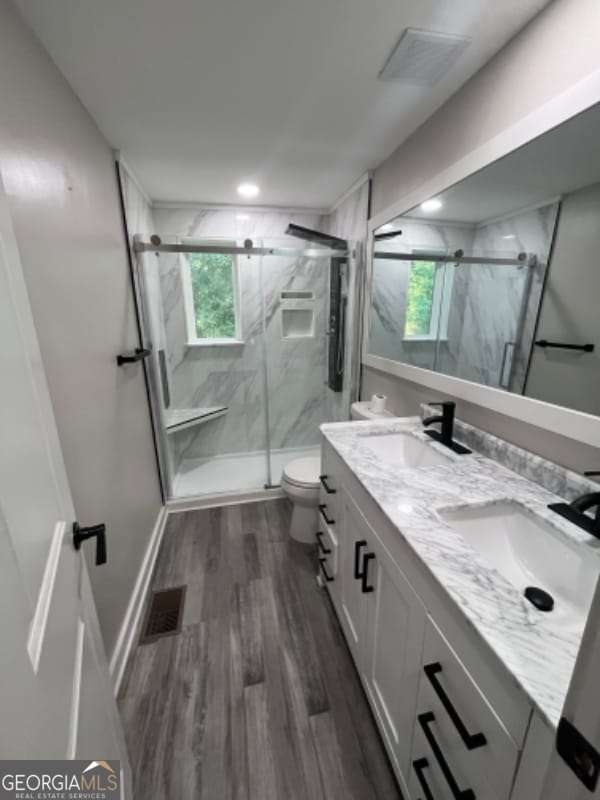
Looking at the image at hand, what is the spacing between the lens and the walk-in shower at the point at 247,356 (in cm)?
265

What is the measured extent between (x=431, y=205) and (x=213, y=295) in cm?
203

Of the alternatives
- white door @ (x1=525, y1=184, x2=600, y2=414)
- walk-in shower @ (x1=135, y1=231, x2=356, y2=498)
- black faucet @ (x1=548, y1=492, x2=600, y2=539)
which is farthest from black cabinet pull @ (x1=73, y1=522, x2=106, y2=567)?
walk-in shower @ (x1=135, y1=231, x2=356, y2=498)

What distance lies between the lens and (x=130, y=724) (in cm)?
120

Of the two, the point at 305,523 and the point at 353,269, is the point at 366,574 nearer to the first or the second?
the point at 305,523

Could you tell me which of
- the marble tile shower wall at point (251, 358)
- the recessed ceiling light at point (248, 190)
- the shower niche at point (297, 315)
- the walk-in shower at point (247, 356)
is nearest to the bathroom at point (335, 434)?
the recessed ceiling light at point (248, 190)

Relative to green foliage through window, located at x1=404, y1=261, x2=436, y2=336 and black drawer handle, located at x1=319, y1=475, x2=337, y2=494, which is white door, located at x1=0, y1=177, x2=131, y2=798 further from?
green foliage through window, located at x1=404, y1=261, x2=436, y2=336

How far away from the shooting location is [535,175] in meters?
1.05

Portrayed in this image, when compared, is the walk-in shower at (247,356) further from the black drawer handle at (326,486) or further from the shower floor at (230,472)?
the black drawer handle at (326,486)

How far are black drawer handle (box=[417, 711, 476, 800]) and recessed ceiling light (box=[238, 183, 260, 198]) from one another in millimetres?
2833

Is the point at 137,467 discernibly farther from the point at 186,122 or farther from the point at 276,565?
the point at 186,122

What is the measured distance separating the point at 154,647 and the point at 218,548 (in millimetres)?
658

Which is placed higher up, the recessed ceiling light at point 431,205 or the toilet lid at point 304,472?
the recessed ceiling light at point 431,205

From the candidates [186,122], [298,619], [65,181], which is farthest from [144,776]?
[186,122]

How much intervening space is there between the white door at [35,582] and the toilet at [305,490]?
A: 1.30m
